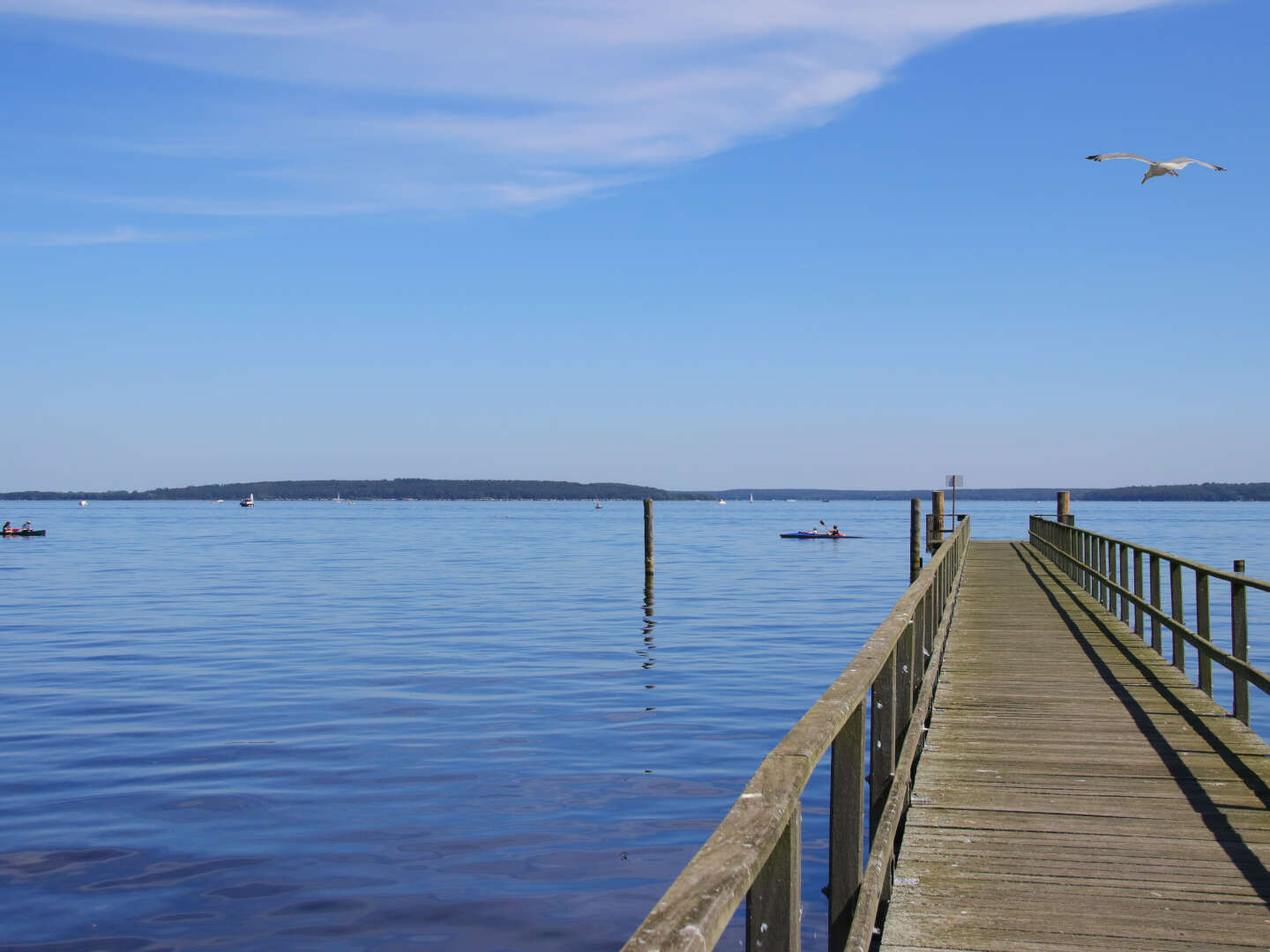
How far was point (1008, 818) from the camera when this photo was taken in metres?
6.44

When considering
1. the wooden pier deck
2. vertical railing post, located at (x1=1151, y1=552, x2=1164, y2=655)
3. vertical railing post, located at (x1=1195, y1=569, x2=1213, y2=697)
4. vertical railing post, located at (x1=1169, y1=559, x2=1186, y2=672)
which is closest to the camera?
the wooden pier deck

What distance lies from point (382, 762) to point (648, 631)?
13.0m

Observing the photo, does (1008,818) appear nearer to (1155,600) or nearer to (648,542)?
(1155,600)

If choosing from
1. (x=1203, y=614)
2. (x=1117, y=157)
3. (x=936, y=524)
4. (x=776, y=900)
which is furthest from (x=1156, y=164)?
→ (x=936, y=524)

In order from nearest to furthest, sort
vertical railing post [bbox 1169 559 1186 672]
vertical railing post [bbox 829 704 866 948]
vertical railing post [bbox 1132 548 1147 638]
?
vertical railing post [bbox 829 704 866 948]
vertical railing post [bbox 1169 559 1186 672]
vertical railing post [bbox 1132 548 1147 638]

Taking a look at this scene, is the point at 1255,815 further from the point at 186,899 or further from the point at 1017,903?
the point at 186,899


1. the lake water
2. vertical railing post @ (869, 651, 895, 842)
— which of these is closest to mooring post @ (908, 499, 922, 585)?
the lake water

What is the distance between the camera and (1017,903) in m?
5.08

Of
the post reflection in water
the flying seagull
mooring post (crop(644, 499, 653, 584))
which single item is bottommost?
the post reflection in water

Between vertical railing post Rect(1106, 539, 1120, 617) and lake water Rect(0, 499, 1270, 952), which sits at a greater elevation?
vertical railing post Rect(1106, 539, 1120, 617)

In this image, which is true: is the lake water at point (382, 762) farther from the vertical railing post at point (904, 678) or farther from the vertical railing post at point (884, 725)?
the vertical railing post at point (884, 725)

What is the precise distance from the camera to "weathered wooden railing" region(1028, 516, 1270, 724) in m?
8.30

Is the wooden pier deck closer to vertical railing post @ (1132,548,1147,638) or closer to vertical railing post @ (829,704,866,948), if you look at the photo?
vertical railing post @ (829,704,866,948)

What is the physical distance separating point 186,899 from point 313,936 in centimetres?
126
